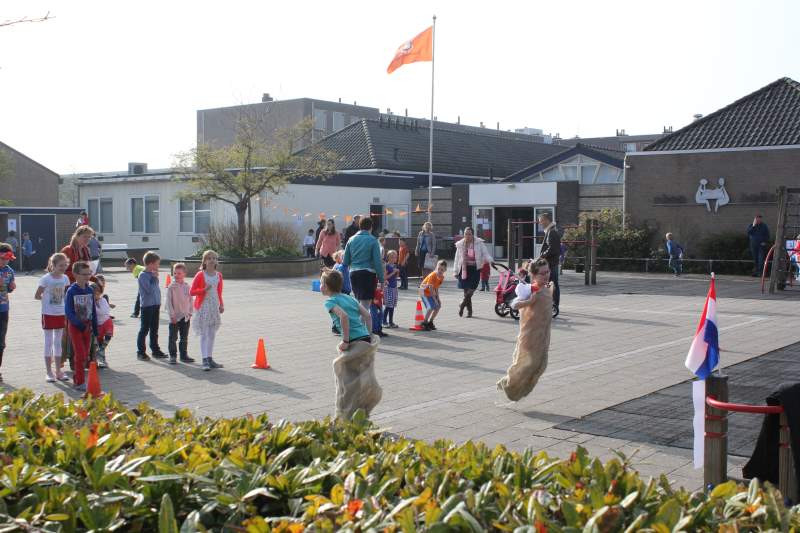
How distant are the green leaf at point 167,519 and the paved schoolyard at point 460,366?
10.8ft

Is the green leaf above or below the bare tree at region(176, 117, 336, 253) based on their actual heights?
below

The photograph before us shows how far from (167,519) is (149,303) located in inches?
341

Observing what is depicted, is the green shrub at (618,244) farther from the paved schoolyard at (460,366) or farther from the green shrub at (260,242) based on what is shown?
the paved schoolyard at (460,366)

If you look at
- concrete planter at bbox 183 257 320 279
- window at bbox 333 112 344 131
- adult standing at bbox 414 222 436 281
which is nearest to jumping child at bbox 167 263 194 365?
adult standing at bbox 414 222 436 281

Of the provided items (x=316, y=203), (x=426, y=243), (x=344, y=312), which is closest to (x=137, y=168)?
(x=316, y=203)

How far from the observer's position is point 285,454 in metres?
3.90

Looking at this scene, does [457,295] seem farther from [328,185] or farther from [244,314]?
[328,185]

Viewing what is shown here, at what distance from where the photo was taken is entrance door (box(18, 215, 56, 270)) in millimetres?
34312

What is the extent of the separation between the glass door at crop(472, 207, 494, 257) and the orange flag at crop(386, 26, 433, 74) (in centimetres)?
699

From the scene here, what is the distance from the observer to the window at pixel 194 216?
3816 cm

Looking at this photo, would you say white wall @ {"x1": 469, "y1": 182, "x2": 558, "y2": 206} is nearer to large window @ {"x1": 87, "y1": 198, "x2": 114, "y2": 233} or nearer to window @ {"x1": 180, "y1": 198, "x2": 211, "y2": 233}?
window @ {"x1": 180, "y1": 198, "x2": 211, "y2": 233}

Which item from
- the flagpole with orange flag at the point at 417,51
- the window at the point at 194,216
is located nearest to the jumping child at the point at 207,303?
the flagpole with orange flag at the point at 417,51

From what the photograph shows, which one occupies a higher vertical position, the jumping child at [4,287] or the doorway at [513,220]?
the doorway at [513,220]

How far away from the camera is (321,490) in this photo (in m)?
3.57
